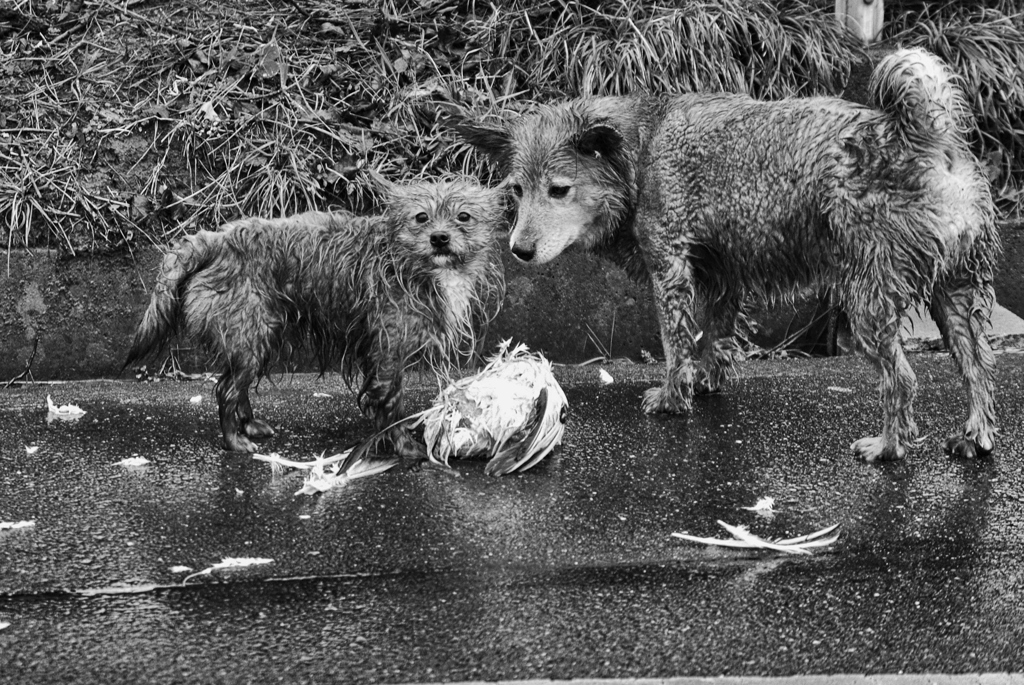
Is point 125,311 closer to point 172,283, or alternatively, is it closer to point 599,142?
Answer: point 172,283

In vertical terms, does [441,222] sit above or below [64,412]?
above

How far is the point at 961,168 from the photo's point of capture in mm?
4352

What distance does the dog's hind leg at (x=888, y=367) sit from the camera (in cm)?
441

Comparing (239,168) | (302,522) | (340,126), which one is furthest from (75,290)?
(302,522)

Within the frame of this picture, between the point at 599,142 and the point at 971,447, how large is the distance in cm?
217

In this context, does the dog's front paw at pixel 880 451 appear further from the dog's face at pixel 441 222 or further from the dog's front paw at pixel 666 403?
the dog's face at pixel 441 222

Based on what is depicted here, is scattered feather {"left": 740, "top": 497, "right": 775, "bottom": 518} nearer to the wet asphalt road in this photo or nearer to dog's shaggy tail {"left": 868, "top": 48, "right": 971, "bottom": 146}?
the wet asphalt road

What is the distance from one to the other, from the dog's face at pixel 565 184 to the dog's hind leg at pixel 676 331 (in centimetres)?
41

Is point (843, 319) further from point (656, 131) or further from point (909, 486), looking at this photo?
point (909, 486)

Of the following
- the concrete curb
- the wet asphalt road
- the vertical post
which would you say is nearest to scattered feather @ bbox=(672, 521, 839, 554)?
the wet asphalt road

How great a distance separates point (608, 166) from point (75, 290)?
3.24m

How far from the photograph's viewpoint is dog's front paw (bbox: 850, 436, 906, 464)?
4500 mm

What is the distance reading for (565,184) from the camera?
17.5ft

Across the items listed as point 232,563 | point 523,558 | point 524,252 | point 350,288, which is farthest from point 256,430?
point 523,558
